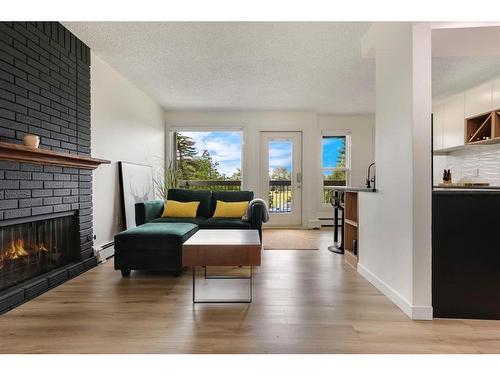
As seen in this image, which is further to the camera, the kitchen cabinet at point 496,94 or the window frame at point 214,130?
the window frame at point 214,130

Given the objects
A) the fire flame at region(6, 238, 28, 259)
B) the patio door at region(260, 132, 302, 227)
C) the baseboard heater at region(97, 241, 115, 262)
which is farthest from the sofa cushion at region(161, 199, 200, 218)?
the patio door at region(260, 132, 302, 227)

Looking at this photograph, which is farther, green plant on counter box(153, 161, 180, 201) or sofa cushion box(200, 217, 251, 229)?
green plant on counter box(153, 161, 180, 201)

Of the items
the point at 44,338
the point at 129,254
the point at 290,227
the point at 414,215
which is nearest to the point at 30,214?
the point at 129,254

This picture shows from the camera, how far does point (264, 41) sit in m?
3.36

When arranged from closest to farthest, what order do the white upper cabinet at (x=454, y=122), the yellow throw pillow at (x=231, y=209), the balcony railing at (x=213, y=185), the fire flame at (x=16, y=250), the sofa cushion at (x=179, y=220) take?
the fire flame at (x=16, y=250), the sofa cushion at (x=179, y=220), the yellow throw pillow at (x=231, y=209), the white upper cabinet at (x=454, y=122), the balcony railing at (x=213, y=185)

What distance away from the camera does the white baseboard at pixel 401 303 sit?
221cm

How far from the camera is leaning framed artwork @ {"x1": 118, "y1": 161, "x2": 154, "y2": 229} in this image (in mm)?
4534

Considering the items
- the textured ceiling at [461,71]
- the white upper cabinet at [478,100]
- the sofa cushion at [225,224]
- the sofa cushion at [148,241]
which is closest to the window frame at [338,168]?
the textured ceiling at [461,71]

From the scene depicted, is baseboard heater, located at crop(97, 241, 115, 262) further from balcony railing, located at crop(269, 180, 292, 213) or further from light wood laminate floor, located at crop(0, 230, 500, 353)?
balcony railing, located at crop(269, 180, 292, 213)

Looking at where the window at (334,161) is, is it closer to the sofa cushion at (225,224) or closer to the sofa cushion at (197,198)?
the sofa cushion at (197,198)

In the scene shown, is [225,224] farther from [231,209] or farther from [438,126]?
[438,126]

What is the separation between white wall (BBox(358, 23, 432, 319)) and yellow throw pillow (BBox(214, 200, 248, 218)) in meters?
2.08

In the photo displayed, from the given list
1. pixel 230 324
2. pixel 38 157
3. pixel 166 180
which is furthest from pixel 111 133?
pixel 230 324

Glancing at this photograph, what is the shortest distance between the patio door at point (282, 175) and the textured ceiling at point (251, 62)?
1047 millimetres
